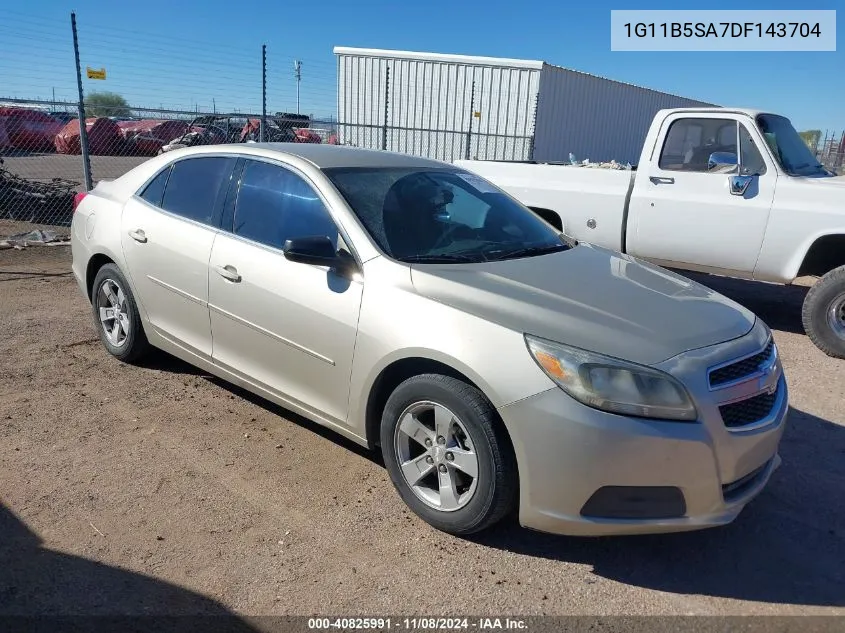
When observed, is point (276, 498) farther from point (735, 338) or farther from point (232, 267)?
point (735, 338)

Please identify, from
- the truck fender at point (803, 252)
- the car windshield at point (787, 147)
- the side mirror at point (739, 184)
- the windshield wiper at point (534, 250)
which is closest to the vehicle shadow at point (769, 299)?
the truck fender at point (803, 252)

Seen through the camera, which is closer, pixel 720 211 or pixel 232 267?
pixel 232 267

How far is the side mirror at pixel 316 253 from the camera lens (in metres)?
3.24

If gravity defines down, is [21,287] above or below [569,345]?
below

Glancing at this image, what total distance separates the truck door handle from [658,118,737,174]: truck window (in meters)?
0.13

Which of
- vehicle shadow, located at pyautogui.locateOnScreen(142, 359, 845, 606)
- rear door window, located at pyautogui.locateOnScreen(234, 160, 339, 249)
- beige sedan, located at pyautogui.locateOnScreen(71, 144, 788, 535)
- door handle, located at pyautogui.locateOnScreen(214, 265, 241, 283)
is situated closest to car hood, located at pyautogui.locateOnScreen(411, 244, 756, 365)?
beige sedan, located at pyautogui.locateOnScreen(71, 144, 788, 535)

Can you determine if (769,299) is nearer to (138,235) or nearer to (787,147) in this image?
(787,147)

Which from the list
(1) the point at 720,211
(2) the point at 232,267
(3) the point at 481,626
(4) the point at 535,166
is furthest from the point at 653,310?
(4) the point at 535,166

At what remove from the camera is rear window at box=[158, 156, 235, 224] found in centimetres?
415

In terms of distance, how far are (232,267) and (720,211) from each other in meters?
4.69

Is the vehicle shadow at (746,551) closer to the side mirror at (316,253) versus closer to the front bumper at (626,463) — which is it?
the front bumper at (626,463)

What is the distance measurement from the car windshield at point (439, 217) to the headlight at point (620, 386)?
100 cm

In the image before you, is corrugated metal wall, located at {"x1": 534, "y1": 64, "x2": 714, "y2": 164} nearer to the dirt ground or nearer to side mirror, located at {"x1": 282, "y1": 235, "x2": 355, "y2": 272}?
the dirt ground

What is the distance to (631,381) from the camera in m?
2.62
